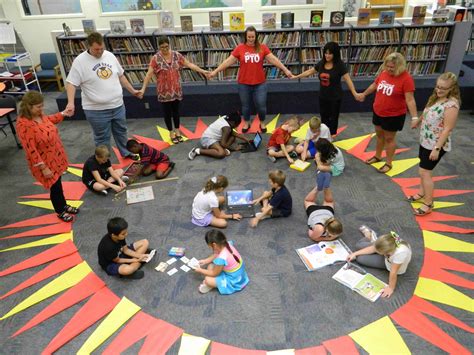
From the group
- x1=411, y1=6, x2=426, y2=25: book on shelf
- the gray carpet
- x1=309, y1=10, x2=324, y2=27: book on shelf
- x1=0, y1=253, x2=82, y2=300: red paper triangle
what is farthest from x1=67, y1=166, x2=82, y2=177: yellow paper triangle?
x1=411, y1=6, x2=426, y2=25: book on shelf

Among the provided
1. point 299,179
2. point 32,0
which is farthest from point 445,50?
point 32,0

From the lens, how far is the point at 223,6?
9.02m

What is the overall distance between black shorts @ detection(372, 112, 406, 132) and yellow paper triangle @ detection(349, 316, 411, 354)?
2.39 m

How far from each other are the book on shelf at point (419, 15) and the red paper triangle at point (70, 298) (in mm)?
6289

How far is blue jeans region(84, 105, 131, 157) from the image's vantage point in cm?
470

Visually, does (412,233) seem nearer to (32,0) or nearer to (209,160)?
(209,160)

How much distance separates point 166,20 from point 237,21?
123cm

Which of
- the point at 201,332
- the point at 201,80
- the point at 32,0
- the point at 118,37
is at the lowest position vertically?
the point at 201,332

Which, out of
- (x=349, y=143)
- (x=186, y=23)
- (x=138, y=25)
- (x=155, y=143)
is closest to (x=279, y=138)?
(x=349, y=143)

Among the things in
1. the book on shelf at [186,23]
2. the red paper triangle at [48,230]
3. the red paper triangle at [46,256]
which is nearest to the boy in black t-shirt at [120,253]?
the red paper triangle at [46,256]

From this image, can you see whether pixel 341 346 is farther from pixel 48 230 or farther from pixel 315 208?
pixel 48 230

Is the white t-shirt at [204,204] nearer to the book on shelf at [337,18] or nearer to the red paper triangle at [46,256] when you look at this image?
the red paper triangle at [46,256]

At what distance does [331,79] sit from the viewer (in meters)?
5.07

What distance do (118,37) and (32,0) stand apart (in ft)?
11.5
